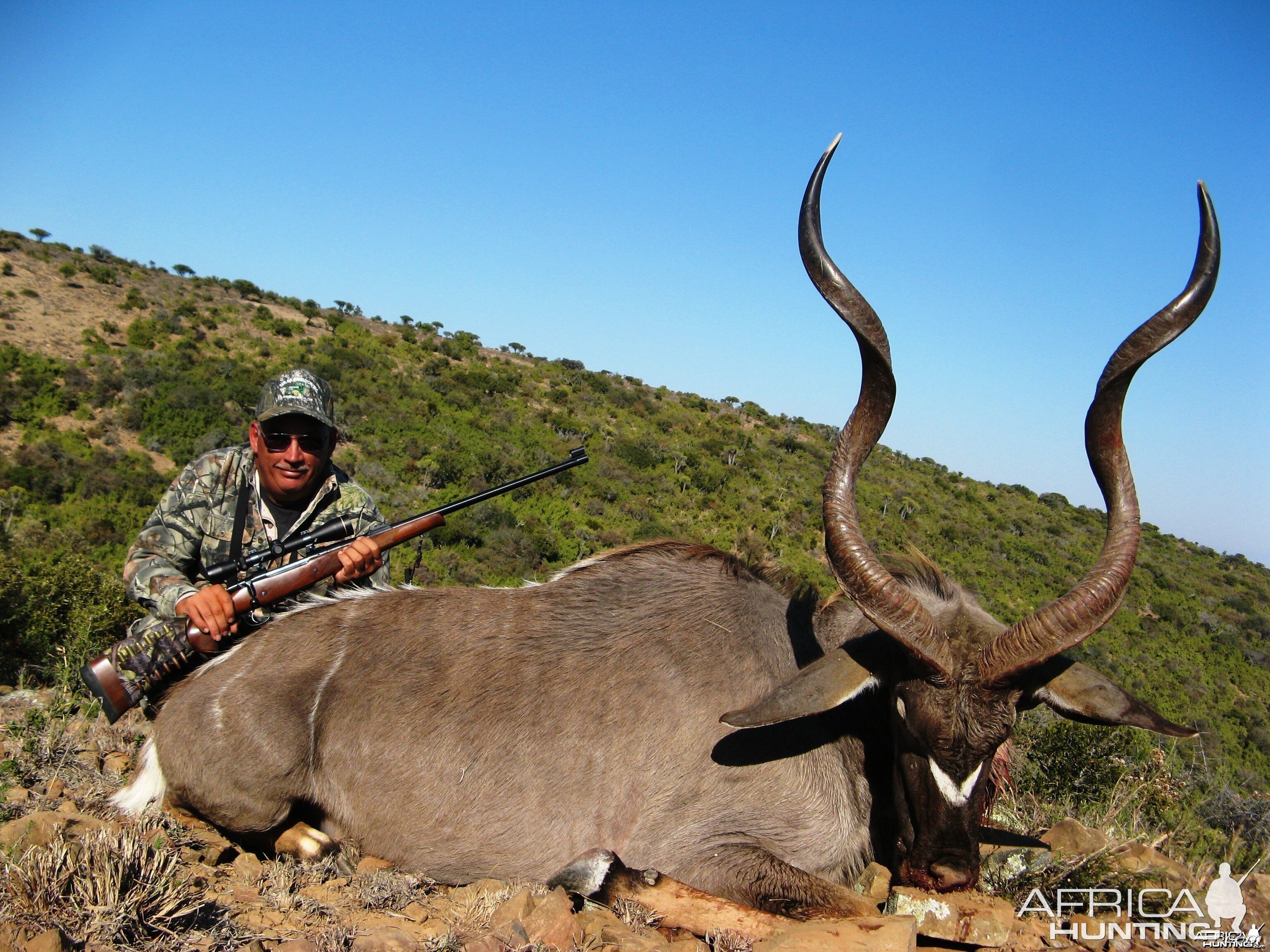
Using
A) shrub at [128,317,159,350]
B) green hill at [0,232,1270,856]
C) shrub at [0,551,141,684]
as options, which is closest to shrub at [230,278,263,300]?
green hill at [0,232,1270,856]

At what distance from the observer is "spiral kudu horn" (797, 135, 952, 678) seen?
3818 millimetres

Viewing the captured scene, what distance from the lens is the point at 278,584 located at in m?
5.00

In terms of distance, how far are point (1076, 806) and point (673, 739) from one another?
4336 millimetres

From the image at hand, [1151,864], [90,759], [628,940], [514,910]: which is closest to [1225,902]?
[1151,864]

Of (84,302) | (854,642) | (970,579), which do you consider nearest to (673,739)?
(854,642)

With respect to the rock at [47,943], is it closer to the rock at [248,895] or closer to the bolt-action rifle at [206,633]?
the rock at [248,895]

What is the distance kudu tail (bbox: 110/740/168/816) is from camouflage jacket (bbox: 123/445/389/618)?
999 millimetres

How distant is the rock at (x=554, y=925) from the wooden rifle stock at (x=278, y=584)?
8.39 feet

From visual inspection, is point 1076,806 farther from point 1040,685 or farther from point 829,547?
point 829,547

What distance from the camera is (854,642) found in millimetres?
4266

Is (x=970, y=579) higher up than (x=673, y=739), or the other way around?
(x=970, y=579)

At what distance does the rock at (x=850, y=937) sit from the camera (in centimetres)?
333

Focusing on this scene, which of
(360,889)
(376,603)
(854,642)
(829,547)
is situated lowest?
(360,889)

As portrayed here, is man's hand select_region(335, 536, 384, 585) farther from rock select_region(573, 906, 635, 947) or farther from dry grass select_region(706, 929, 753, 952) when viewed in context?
dry grass select_region(706, 929, 753, 952)
